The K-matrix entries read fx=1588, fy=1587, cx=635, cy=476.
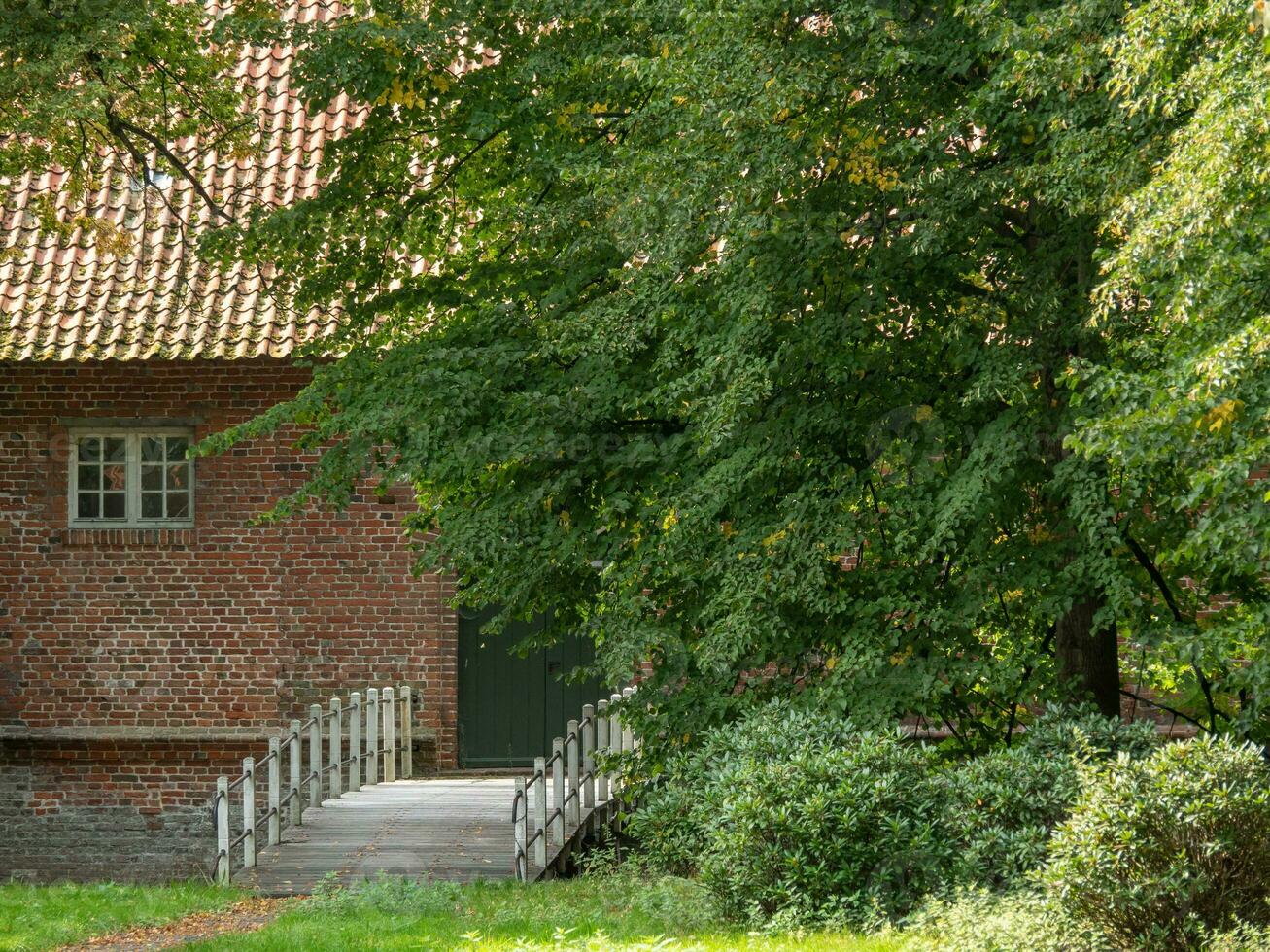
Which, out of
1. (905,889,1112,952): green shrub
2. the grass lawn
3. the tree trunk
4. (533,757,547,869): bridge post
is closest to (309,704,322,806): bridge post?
the grass lawn

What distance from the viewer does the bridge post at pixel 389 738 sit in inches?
618

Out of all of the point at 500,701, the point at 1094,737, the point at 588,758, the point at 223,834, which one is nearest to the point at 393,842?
the point at 223,834

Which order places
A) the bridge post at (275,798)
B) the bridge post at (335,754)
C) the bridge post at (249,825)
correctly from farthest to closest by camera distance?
the bridge post at (335,754), the bridge post at (275,798), the bridge post at (249,825)

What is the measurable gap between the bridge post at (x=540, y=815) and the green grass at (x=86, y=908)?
7.25 ft

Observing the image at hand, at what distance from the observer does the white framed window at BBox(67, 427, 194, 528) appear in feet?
54.4

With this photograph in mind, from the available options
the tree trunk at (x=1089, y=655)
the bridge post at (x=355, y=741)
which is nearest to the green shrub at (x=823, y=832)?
the tree trunk at (x=1089, y=655)

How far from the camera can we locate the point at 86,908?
1142cm

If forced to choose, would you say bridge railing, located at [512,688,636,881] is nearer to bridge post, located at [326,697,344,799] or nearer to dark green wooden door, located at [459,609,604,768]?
bridge post, located at [326,697,344,799]

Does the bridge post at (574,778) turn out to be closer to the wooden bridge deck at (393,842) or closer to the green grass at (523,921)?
the wooden bridge deck at (393,842)

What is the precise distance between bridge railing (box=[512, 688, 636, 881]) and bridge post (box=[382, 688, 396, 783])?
2.16m

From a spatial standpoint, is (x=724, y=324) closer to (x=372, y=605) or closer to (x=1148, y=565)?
(x=1148, y=565)

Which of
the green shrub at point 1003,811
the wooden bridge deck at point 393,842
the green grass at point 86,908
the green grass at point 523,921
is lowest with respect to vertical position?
the green grass at point 86,908

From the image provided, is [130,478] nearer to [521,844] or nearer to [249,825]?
[249,825]

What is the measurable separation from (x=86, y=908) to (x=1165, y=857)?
7.77 meters
